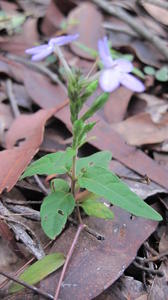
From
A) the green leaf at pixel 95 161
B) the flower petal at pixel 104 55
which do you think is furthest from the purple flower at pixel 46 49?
the green leaf at pixel 95 161

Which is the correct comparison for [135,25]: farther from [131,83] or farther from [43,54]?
[131,83]

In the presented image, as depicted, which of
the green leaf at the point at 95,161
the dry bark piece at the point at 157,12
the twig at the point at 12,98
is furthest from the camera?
the dry bark piece at the point at 157,12

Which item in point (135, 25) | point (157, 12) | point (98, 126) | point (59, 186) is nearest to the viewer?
point (59, 186)

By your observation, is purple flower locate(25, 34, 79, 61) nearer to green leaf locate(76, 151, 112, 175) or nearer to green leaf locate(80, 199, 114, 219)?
green leaf locate(76, 151, 112, 175)

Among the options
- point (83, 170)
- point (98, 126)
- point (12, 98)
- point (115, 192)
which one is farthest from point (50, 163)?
point (12, 98)

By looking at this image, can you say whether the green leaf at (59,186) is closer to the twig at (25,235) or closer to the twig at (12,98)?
the twig at (25,235)

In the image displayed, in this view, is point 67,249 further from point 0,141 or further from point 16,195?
point 0,141
